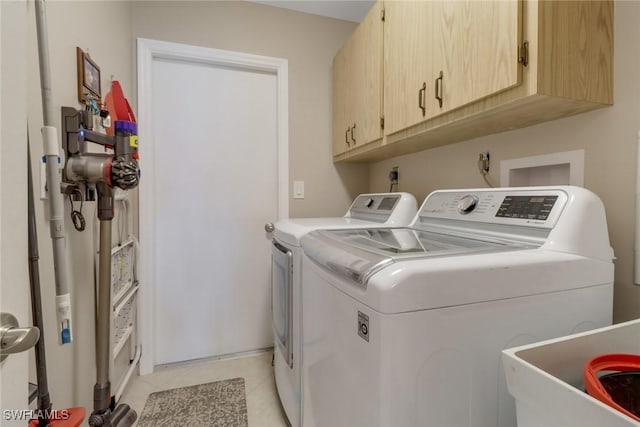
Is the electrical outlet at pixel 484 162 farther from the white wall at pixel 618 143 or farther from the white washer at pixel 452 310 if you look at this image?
the white washer at pixel 452 310

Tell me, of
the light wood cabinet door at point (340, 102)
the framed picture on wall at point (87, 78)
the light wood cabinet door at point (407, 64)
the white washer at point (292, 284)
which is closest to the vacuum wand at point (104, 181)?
the framed picture on wall at point (87, 78)

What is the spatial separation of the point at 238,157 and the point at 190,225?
0.59m

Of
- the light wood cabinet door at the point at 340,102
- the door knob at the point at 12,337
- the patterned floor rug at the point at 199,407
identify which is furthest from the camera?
the light wood cabinet door at the point at 340,102

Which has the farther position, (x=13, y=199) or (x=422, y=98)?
(x=422, y=98)

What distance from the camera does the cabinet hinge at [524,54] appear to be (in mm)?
813

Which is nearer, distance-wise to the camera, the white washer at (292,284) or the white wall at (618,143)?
the white wall at (618,143)

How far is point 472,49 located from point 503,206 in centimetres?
53

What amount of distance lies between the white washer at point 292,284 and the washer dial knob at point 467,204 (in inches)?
15.6

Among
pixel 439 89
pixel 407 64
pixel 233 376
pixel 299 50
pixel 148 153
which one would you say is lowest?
pixel 233 376

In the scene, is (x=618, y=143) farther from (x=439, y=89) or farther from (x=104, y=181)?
(x=104, y=181)

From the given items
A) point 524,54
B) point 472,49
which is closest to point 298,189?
point 472,49

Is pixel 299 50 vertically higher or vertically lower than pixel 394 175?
higher

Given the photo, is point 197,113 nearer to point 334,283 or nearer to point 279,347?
point 279,347

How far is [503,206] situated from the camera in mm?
974
